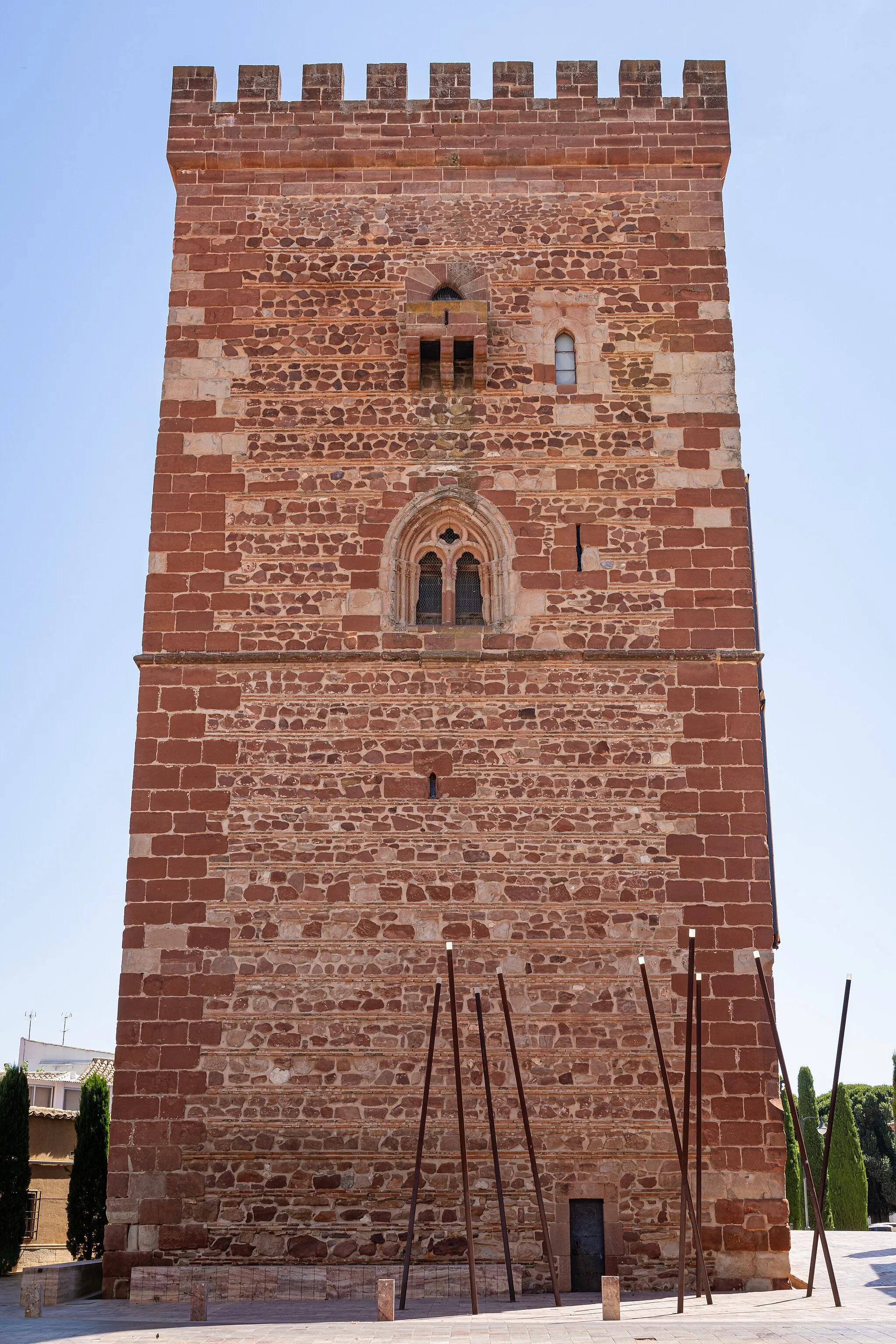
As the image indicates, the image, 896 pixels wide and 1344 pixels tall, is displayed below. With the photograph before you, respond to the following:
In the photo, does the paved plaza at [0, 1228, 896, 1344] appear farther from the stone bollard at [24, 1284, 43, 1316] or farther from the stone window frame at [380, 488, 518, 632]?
the stone window frame at [380, 488, 518, 632]

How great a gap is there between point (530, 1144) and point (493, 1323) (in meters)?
1.48

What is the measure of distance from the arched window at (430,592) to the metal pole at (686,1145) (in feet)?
12.2

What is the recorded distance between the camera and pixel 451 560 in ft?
41.7

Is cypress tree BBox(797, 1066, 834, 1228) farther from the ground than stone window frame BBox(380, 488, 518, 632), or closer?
closer

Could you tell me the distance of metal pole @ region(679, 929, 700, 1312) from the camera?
30.6 ft

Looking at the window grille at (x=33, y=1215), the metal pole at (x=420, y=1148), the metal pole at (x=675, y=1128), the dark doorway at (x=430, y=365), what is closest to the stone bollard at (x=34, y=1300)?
the metal pole at (x=420, y=1148)

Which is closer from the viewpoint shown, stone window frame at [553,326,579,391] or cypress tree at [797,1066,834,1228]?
stone window frame at [553,326,579,391]

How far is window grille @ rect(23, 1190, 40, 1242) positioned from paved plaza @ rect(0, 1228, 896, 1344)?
10834 millimetres

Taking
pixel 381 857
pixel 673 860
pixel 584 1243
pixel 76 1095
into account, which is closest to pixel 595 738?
pixel 673 860

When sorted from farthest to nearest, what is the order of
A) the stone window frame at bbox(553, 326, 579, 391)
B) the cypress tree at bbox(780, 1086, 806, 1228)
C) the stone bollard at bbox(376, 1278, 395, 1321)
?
the cypress tree at bbox(780, 1086, 806, 1228), the stone window frame at bbox(553, 326, 579, 391), the stone bollard at bbox(376, 1278, 395, 1321)

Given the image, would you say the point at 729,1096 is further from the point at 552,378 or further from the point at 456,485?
the point at 552,378

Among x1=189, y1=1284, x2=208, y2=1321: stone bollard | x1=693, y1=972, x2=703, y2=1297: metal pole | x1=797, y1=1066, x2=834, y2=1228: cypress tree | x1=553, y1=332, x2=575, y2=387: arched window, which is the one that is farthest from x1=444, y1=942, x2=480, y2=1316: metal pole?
x1=797, y1=1066, x2=834, y2=1228: cypress tree

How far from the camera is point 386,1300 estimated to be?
29.1ft

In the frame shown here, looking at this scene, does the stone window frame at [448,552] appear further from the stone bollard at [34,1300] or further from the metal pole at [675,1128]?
the stone bollard at [34,1300]
